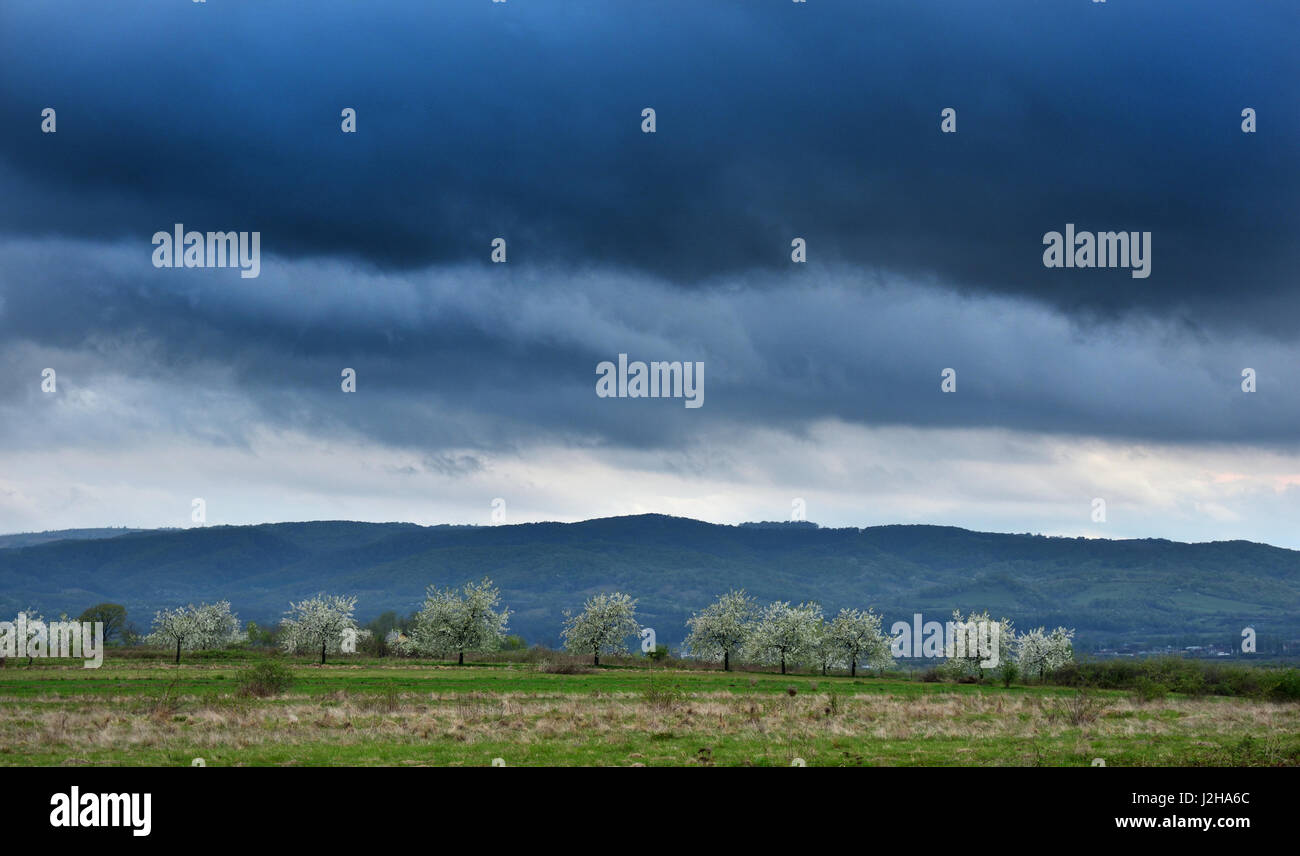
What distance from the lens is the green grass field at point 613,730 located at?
31.0 m

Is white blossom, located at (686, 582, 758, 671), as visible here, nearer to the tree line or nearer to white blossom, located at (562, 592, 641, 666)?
the tree line

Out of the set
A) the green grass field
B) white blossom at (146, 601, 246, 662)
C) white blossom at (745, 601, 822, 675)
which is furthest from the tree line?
the green grass field

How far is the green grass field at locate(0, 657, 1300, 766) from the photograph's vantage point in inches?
1222

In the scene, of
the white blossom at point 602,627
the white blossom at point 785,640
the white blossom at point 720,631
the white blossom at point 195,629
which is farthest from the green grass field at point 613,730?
the white blossom at point 195,629

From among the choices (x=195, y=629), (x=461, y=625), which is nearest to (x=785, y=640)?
(x=461, y=625)

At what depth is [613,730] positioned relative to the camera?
40344 millimetres

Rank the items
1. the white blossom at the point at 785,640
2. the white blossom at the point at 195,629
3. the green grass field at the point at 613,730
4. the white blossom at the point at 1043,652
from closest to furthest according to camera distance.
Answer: the green grass field at the point at 613,730 < the white blossom at the point at 785,640 < the white blossom at the point at 1043,652 < the white blossom at the point at 195,629

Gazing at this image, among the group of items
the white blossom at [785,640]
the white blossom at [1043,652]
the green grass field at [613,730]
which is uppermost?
the green grass field at [613,730]

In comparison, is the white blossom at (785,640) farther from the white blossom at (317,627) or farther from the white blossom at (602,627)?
the white blossom at (317,627)

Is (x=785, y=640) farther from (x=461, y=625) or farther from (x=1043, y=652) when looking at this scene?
(x=461, y=625)

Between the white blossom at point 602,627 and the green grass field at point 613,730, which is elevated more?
the green grass field at point 613,730
